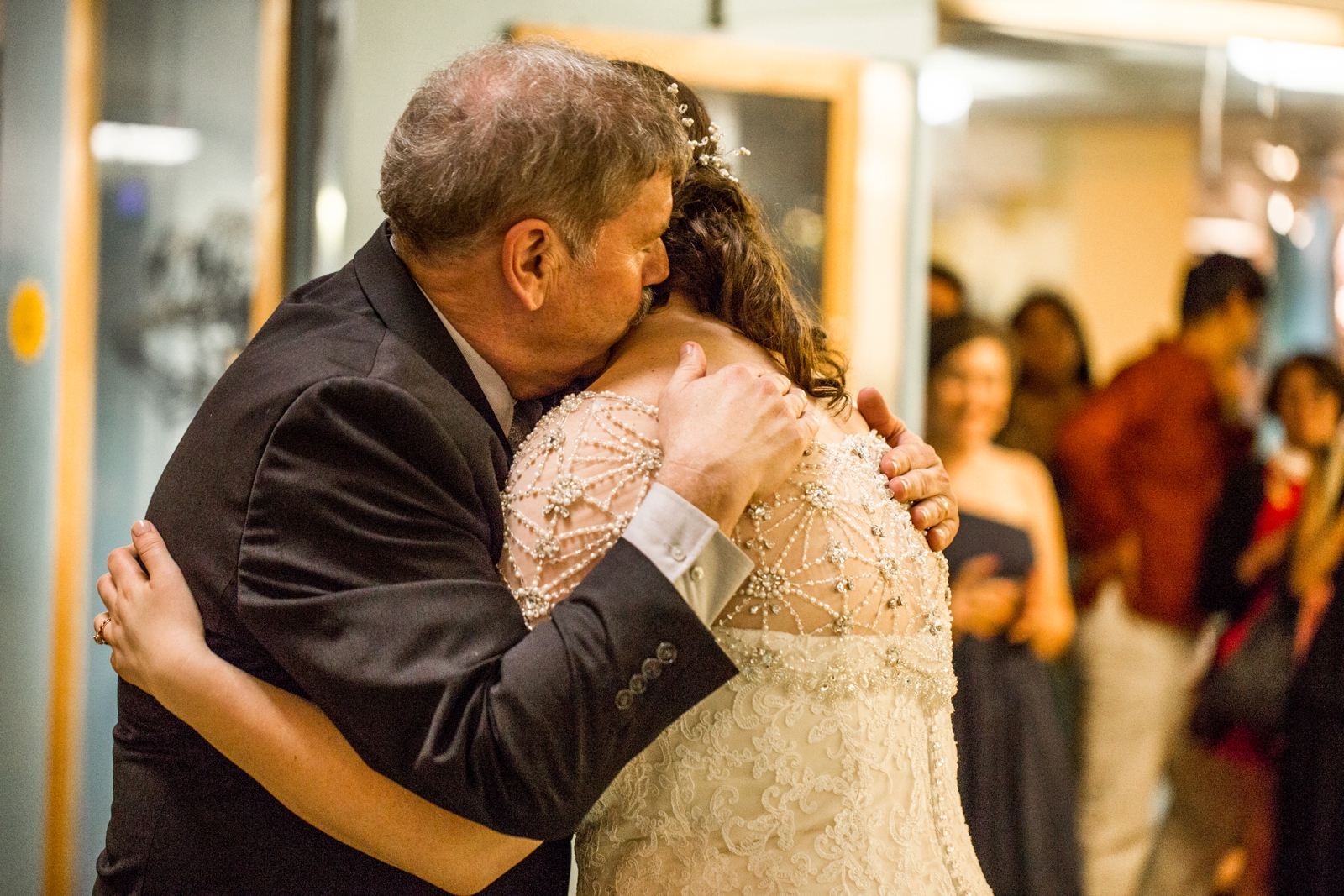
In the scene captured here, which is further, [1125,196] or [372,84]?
[1125,196]

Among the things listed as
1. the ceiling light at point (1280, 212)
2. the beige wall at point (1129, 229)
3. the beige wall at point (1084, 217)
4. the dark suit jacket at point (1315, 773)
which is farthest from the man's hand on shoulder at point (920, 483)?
the ceiling light at point (1280, 212)

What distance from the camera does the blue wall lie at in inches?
99.5

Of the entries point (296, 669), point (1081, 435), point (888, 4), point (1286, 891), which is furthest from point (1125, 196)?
point (296, 669)

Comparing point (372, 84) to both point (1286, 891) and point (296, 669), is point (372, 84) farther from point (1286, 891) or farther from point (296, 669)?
point (1286, 891)

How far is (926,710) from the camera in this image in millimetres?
1526

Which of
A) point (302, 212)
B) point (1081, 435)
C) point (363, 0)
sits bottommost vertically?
point (1081, 435)

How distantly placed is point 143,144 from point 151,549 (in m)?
1.86

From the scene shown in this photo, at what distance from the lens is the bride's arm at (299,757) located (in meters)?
1.30

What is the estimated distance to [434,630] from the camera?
1197 millimetres

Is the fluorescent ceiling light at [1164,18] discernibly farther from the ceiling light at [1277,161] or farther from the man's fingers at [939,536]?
the man's fingers at [939,536]

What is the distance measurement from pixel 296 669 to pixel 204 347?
6.89ft

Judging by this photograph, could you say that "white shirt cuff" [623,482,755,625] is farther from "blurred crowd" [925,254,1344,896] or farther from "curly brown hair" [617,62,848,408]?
"blurred crowd" [925,254,1344,896]

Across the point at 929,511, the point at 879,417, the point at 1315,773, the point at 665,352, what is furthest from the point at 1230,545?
the point at 665,352

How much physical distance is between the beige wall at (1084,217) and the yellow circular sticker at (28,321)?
255 cm
